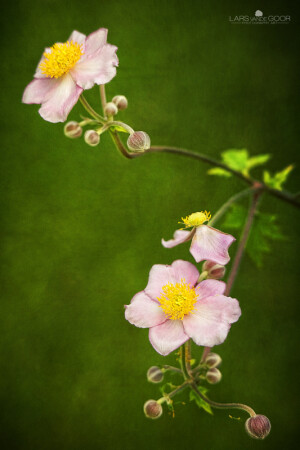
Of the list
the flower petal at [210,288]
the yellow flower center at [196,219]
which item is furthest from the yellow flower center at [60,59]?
the flower petal at [210,288]

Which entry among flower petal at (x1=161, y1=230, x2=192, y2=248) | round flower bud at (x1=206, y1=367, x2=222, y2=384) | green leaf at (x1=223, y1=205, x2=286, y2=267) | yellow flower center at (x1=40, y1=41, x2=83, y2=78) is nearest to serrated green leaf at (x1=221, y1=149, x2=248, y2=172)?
green leaf at (x1=223, y1=205, x2=286, y2=267)

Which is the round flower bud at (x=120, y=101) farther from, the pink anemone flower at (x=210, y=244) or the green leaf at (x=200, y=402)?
the green leaf at (x=200, y=402)

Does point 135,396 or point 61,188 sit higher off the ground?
point 61,188

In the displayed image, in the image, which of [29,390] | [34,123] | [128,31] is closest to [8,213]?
[34,123]

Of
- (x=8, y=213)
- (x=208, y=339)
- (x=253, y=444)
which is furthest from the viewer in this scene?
(x=8, y=213)

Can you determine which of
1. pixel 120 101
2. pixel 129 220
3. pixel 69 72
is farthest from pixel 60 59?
pixel 129 220

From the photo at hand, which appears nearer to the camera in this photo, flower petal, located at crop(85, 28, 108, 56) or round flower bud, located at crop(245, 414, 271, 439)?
round flower bud, located at crop(245, 414, 271, 439)

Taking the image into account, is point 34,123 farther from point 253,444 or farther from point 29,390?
point 253,444

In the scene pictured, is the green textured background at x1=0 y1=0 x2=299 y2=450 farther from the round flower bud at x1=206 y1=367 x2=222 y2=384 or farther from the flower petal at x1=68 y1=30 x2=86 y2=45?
the round flower bud at x1=206 y1=367 x2=222 y2=384
